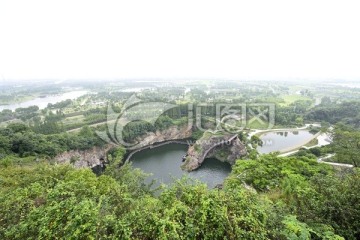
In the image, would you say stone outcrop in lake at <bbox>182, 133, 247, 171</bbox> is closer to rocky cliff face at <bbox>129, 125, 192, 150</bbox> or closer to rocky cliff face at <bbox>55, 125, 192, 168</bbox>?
rocky cliff face at <bbox>129, 125, 192, 150</bbox>

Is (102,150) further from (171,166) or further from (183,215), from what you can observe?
(183,215)

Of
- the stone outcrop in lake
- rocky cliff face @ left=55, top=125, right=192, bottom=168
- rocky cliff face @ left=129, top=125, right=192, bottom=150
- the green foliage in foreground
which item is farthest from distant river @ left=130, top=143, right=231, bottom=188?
the green foliage in foreground

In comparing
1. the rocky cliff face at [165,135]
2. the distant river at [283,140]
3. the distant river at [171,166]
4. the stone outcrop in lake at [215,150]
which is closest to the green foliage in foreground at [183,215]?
the distant river at [171,166]

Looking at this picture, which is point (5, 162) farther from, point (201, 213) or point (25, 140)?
point (201, 213)

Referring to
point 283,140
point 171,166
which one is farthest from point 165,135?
point 283,140

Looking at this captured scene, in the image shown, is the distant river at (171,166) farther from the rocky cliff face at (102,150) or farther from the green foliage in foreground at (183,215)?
the green foliage in foreground at (183,215)

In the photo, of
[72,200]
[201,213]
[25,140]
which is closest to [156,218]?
[201,213]
